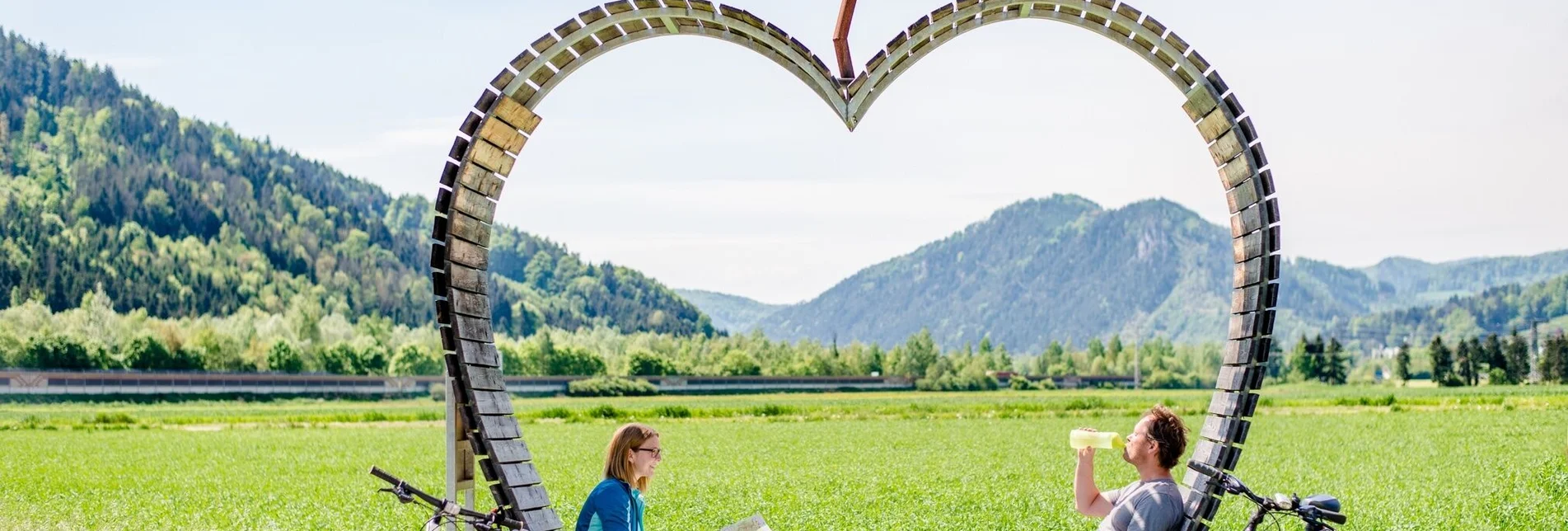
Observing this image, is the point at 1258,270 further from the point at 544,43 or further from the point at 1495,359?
the point at 1495,359

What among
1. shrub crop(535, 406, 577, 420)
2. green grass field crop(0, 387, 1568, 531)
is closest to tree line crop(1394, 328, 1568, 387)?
green grass field crop(0, 387, 1568, 531)

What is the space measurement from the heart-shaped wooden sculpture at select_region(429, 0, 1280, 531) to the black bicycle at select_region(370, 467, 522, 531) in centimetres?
20

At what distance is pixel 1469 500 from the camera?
20328mm

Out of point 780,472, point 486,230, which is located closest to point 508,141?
point 486,230

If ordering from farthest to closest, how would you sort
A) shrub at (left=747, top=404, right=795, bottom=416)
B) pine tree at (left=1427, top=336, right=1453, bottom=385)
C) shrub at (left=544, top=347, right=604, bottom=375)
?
shrub at (left=544, top=347, right=604, bottom=375), pine tree at (left=1427, top=336, right=1453, bottom=385), shrub at (left=747, top=404, right=795, bottom=416)

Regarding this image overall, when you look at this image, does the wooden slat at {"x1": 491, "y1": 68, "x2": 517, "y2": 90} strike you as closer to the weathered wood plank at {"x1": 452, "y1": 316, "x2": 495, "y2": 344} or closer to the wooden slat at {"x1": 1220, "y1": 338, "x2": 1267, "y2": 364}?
the weathered wood plank at {"x1": 452, "y1": 316, "x2": 495, "y2": 344}

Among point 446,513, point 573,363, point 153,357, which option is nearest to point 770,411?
point 446,513

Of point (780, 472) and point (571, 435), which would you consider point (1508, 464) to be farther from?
point (571, 435)

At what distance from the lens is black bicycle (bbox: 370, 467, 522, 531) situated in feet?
23.4

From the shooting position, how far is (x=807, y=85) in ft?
29.0

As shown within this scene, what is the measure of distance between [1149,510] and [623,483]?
259 centimetres

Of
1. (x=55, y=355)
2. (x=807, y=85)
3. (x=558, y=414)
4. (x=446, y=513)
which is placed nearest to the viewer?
(x=446, y=513)

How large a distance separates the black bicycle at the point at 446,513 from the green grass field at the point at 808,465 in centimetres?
1117

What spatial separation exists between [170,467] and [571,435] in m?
15.7
